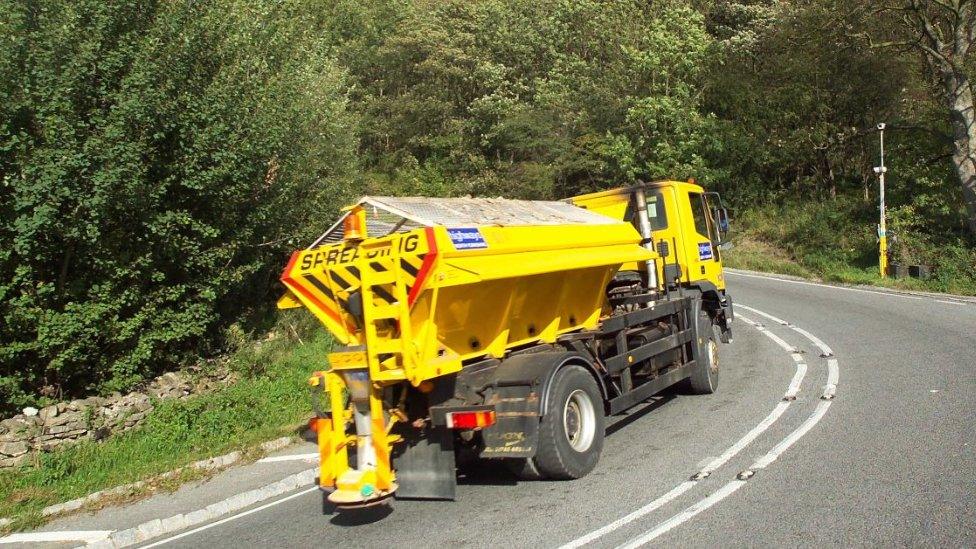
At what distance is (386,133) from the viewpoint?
135 feet

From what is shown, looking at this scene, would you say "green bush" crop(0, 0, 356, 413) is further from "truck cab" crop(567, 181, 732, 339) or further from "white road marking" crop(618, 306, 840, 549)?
"white road marking" crop(618, 306, 840, 549)

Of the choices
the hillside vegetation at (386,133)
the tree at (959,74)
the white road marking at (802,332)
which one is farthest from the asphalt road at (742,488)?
the tree at (959,74)

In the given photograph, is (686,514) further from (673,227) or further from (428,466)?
(673,227)

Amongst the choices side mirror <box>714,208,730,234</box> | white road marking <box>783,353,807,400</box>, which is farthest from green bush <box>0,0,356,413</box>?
white road marking <box>783,353,807,400</box>

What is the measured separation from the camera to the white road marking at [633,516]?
529cm

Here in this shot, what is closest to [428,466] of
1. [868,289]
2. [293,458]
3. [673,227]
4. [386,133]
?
[293,458]

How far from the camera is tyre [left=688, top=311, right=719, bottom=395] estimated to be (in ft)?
32.0

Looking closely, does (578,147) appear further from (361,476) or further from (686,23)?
(361,476)

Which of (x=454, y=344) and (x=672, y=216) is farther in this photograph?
(x=672, y=216)

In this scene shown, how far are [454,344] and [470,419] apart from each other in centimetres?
78

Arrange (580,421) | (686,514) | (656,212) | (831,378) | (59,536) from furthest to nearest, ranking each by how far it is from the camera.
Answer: (656,212)
(831,378)
(580,421)
(59,536)
(686,514)

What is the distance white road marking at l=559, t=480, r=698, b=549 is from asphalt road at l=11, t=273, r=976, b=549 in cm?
2

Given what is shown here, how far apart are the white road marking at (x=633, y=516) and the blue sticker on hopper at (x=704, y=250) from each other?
17.9 ft

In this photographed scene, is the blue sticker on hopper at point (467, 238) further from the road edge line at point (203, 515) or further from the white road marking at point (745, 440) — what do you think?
the road edge line at point (203, 515)
